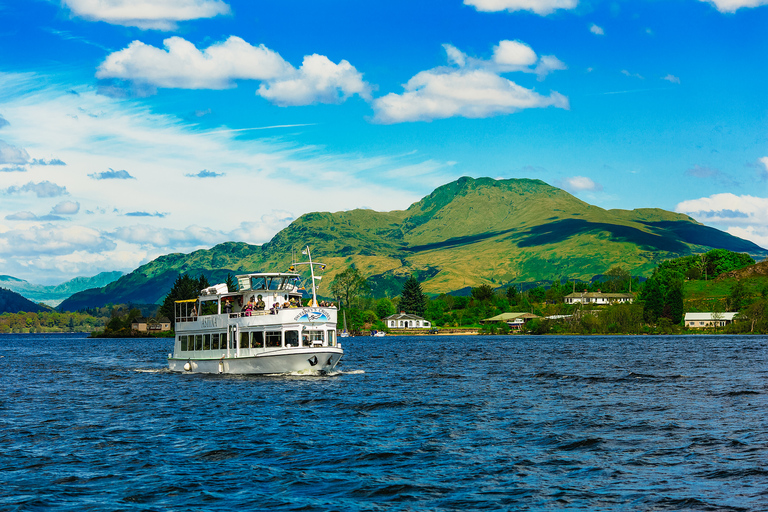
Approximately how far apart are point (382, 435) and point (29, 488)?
15289mm

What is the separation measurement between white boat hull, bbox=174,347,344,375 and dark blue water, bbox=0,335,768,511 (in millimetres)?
2819

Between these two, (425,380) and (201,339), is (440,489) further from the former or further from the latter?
(201,339)

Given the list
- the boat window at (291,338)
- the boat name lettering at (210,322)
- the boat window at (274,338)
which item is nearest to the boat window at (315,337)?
the boat window at (291,338)

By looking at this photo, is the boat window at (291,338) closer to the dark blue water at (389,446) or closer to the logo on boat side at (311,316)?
the logo on boat side at (311,316)

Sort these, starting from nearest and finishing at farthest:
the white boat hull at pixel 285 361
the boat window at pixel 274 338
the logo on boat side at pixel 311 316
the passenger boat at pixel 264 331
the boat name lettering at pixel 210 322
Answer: the white boat hull at pixel 285 361, the logo on boat side at pixel 311 316, the passenger boat at pixel 264 331, the boat window at pixel 274 338, the boat name lettering at pixel 210 322

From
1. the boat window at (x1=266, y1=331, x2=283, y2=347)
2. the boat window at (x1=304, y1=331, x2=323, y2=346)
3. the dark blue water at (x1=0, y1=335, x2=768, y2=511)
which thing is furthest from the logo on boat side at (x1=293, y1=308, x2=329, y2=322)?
the dark blue water at (x1=0, y1=335, x2=768, y2=511)

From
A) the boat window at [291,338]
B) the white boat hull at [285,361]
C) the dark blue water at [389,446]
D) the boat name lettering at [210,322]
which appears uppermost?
the boat name lettering at [210,322]

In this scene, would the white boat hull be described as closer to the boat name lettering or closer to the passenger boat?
the passenger boat

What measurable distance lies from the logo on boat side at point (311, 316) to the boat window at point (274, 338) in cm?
236

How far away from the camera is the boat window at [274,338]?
60359mm

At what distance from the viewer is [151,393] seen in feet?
175

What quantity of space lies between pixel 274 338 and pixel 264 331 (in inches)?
43.1

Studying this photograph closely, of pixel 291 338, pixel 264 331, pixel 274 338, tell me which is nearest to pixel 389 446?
pixel 291 338

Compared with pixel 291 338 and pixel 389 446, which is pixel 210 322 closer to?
pixel 291 338
